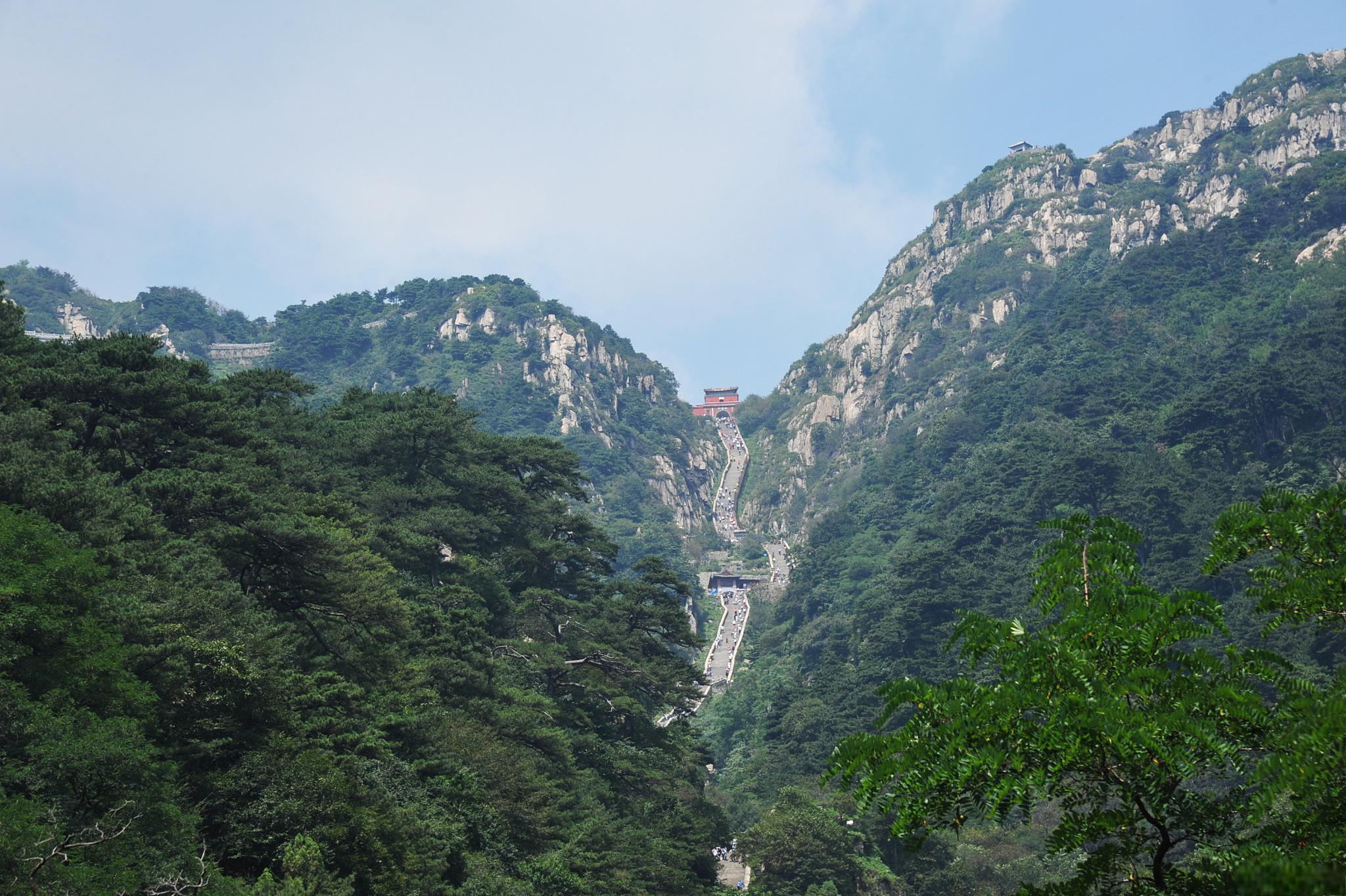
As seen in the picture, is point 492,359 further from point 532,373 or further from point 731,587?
point 731,587

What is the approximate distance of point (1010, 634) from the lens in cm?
674

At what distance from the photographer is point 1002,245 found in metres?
132

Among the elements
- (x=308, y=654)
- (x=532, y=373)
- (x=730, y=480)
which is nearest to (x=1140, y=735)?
(x=308, y=654)

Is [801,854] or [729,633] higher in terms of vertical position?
[729,633]

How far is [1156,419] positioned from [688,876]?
54.8 m

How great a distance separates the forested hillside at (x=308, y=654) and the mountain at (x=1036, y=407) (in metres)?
9.52

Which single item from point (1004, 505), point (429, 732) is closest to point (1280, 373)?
point (1004, 505)

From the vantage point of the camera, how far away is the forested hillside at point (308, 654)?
49.4ft

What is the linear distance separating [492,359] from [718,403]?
45.2 m

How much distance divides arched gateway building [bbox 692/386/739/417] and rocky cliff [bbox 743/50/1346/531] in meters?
10.2

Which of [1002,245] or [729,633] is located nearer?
[729,633]

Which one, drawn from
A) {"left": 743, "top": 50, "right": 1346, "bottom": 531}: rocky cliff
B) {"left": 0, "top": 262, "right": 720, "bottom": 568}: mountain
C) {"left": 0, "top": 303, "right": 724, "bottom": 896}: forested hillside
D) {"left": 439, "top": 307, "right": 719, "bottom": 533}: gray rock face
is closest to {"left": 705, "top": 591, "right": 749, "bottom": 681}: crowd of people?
{"left": 0, "top": 262, "right": 720, "bottom": 568}: mountain

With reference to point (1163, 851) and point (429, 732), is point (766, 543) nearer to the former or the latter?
point (429, 732)

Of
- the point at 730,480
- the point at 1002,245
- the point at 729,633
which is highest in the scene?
the point at 1002,245
